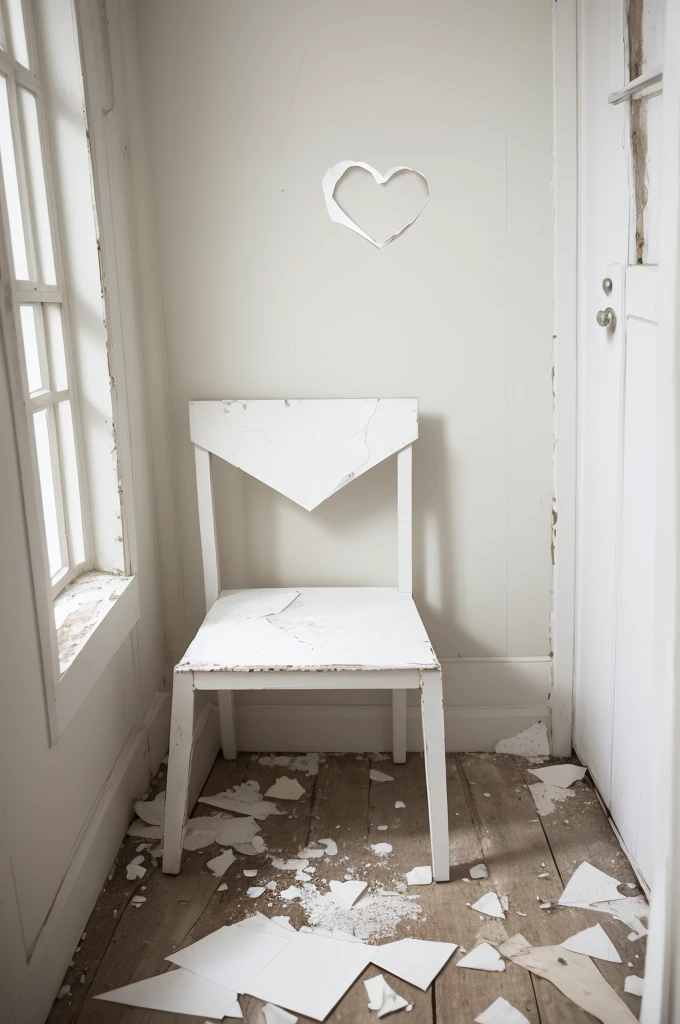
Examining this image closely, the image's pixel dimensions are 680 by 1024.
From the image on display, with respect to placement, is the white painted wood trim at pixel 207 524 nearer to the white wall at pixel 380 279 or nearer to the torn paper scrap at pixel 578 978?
the white wall at pixel 380 279

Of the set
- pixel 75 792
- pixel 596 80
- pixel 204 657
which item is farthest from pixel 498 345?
pixel 75 792

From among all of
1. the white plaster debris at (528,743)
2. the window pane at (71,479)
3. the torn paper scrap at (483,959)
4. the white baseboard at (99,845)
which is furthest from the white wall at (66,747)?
the white plaster debris at (528,743)

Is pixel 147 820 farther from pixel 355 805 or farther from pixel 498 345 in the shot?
pixel 498 345

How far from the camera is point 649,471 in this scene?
5.03ft

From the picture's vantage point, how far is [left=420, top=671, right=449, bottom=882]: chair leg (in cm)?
161

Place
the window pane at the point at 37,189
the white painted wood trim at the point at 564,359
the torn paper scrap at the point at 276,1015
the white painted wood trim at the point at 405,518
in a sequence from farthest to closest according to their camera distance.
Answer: the white painted wood trim at the point at 405,518 < the white painted wood trim at the point at 564,359 < the window pane at the point at 37,189 < the torn paper scrap at the point at 276,1015

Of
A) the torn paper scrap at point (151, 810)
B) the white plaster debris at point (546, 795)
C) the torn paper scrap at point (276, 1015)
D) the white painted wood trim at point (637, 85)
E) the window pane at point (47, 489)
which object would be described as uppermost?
the white painted wood trim at point (637, 85)

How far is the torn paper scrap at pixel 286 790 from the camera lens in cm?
198

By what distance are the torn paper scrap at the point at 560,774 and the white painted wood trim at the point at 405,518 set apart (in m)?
0.54

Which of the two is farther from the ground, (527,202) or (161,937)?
(527,202)

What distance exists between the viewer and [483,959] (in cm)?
146

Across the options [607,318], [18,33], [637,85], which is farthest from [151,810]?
[637,85]

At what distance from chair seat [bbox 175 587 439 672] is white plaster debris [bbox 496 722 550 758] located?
0.49 meters

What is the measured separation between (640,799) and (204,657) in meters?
0.87
